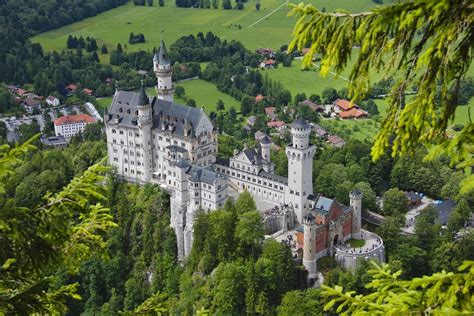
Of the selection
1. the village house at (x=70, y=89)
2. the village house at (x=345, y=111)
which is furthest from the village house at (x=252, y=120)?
the village house at (x=70, y=89)

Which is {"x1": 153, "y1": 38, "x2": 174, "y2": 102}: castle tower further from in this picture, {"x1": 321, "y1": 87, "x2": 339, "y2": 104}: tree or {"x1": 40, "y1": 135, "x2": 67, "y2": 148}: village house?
{"x1": 321, "y1": 87, "x2": 339, "y2": 104}: tree

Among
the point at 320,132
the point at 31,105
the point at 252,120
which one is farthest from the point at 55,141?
the point at 320,132

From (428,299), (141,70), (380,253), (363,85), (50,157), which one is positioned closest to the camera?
(428,299)

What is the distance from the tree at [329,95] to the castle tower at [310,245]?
202ft

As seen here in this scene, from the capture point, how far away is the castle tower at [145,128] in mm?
73188

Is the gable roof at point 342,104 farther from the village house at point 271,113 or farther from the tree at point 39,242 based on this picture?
the tree at point 39,242

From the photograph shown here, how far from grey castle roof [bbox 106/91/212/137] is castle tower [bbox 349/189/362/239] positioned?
16223 mm

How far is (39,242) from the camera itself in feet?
51.3

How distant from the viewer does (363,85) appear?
1266 centimetres

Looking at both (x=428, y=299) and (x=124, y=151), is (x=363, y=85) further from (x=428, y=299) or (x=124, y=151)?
(x=124, y=151)

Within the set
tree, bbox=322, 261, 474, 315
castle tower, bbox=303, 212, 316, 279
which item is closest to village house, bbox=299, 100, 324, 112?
castle tower, bbox=303, 212, 316, 279

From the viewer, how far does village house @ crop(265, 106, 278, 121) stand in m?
116

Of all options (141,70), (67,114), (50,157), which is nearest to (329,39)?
(50,157)

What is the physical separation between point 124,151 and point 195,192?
13209 mm
